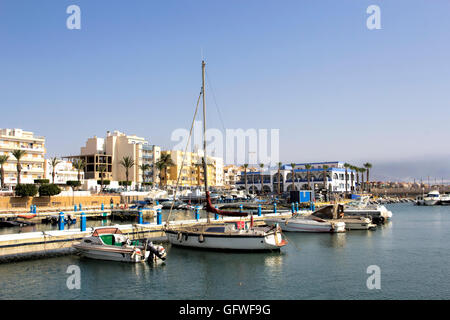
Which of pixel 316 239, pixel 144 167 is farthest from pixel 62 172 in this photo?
pixel 316 239

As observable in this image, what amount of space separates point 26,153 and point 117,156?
41.0 meters

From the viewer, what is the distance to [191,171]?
154 metres

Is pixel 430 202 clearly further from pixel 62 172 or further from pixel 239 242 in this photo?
pixel 239 242

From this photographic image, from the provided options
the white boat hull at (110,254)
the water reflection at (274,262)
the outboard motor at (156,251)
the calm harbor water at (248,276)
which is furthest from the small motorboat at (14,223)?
the water reflection at (274,262)

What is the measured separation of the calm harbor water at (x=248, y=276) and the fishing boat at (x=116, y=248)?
661 mm

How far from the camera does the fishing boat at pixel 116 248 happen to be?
28.5 m

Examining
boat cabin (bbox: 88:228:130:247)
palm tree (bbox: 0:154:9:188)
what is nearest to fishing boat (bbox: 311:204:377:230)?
boat cabin (bbox: 88:228:130:247)

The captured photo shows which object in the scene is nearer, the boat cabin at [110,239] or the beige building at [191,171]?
the boat cabin at [110,239]

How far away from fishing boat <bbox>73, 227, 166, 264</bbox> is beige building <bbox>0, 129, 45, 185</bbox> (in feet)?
245

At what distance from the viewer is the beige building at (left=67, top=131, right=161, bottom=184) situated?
13475 centimetres

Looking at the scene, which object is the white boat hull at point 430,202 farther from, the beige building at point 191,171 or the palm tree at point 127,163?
the palm tree at point 127,163
